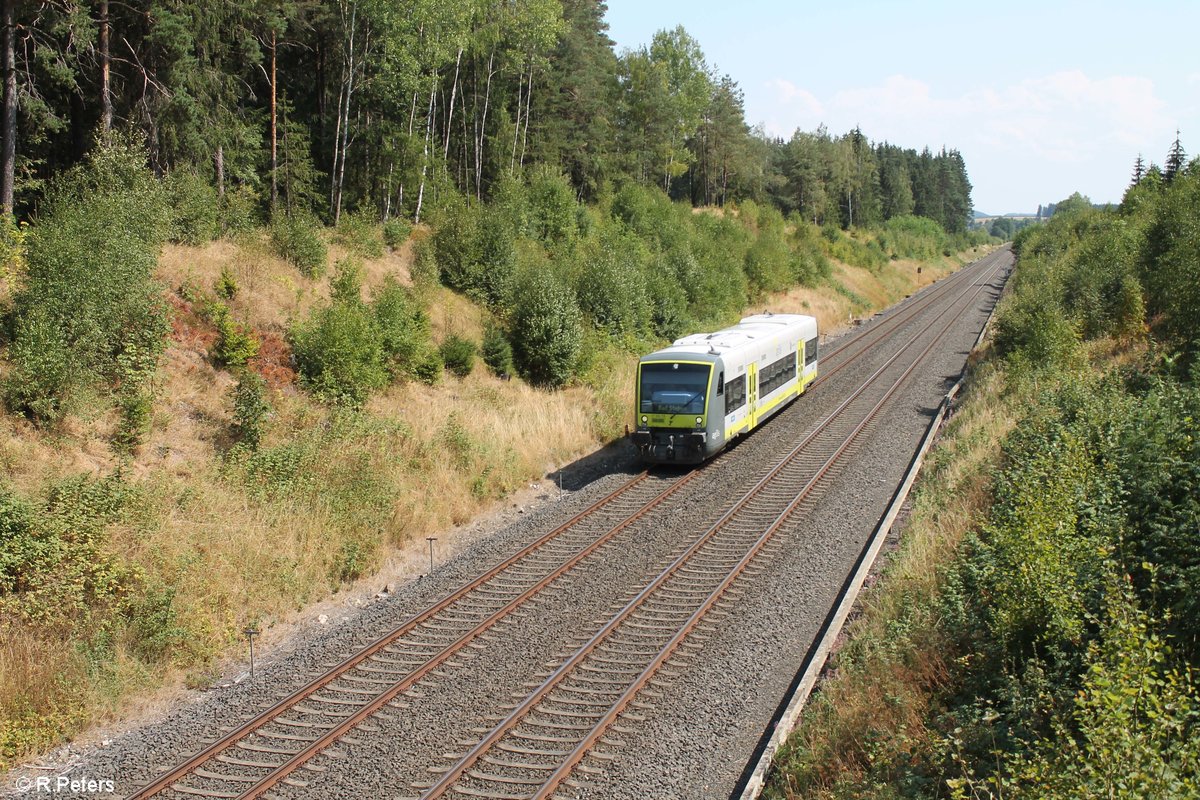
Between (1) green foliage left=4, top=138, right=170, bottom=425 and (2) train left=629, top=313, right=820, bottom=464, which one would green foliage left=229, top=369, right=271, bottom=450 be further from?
(2) train left=629, top=313, right=820, bottom=464

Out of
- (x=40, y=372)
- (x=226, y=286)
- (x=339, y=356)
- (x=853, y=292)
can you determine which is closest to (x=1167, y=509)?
(x=339, y=356)

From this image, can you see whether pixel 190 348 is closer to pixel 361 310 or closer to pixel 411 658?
pixel 361 310

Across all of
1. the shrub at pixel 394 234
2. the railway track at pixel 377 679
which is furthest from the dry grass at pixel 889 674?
the shrub at pixel 394 234

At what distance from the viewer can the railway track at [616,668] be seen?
8.63 metres

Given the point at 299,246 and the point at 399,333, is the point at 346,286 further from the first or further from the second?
the point at 299,246

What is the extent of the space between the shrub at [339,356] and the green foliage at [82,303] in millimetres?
3135

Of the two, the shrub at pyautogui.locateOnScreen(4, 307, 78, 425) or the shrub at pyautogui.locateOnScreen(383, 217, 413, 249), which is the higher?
the shrub at pyautogui.locateOnScreen(383, 217, 413, 249)

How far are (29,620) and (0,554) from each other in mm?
879

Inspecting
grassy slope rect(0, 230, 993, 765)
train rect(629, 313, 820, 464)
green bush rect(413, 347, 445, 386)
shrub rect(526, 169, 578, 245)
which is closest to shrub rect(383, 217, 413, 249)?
grassy slope rect(0, 230, 993, 765)

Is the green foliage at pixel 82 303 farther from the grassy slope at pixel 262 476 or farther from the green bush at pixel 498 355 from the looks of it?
the green bush at pixel 498 355

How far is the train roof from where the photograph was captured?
791 inches

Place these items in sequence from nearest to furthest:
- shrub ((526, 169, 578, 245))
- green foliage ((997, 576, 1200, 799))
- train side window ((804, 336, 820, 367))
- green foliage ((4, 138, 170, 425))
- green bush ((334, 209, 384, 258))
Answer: green foliage ((997, 576, 1200, 799)), green foliage ((4, 138, 170, 425)), green bush ((334, 209, 384, 258)), train side window ((804, 336, 820, 367)), shrub ((526, 169, 578, 245))

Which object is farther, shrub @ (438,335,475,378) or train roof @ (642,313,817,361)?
shrub @ (438,335,475,378)

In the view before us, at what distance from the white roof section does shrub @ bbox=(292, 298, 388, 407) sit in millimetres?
6888
